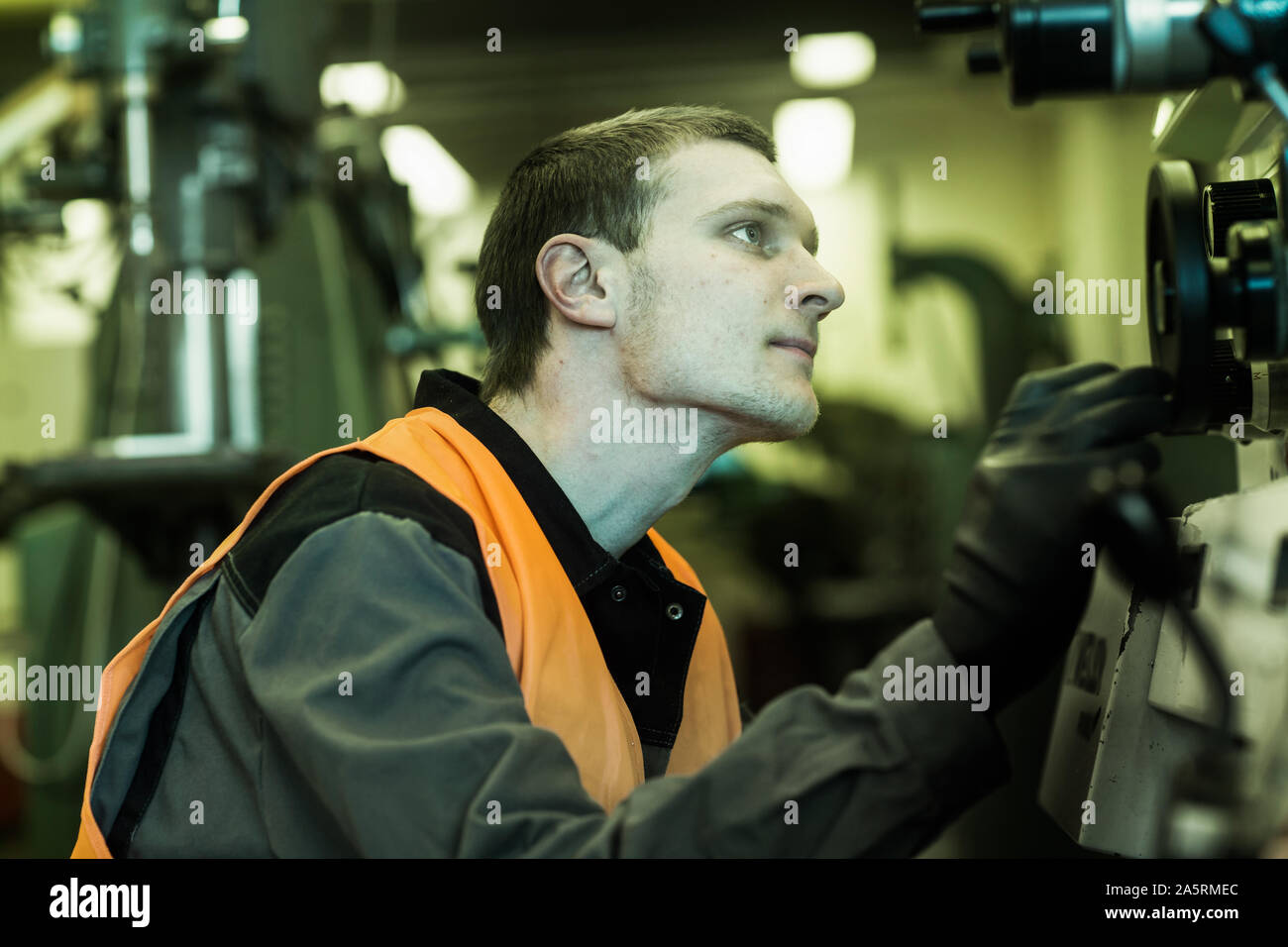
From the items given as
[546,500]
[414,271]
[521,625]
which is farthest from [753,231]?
[414,271]

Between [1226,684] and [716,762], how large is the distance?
249 millimetres

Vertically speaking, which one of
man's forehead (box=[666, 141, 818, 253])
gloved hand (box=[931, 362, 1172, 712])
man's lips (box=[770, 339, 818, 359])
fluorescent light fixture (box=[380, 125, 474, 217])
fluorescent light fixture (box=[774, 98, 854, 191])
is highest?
fluorescent light fixture (box=[774, 98, 854, 191])

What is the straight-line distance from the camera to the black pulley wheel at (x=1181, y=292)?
63 centimetres

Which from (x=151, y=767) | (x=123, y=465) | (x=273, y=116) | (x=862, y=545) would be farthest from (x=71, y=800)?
(x=862, y=545)

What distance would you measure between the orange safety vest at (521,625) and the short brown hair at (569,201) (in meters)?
0.17

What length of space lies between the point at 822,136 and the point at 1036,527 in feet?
13.6

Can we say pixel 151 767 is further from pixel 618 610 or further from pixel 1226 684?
pixel 1226 684

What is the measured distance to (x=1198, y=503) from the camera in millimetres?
787

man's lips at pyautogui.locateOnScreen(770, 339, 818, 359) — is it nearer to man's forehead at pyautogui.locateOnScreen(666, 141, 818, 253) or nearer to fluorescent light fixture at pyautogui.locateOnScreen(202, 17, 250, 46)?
man's forehead at pyautogui.locateOnScreen(666, 141, 818, 253)

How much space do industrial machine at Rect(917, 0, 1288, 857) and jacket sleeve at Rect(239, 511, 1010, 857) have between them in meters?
0.12

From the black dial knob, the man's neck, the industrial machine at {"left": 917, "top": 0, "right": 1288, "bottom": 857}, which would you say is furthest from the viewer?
the man's neck

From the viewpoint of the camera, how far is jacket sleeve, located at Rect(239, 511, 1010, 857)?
0.60m

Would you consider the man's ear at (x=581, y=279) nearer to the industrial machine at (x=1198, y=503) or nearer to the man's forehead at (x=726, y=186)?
the man's forehead at (x=726, y=186)

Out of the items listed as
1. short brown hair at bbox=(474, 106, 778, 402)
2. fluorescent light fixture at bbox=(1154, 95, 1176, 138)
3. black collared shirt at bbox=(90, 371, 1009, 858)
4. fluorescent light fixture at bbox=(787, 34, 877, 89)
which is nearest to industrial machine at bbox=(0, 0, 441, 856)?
short brown hair at bbox=(474, 106, 778, 402)
